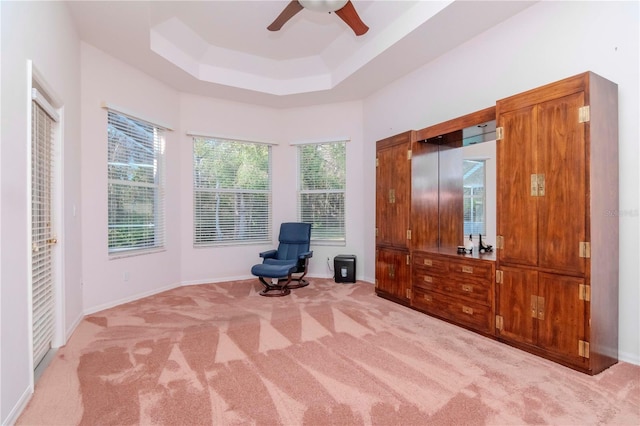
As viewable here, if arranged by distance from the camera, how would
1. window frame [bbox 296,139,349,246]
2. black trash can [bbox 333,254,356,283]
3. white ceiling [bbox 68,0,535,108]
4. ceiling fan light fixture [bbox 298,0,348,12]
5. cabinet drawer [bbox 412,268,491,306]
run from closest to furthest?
ceiling fan light fixture [bbox 298,0,348,12]
cabinet drawer [bbox 412,268,491,306]
white ceiling [bbox 68,0,535,108]
black trash can [bbox 333,254,356,283]
window frame [bbox 296,139,349,246]

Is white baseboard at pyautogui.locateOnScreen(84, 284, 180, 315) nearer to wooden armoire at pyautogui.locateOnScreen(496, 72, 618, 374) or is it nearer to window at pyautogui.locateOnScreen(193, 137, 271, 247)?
window at pyautogui.locateOnScreen(193, 137, 271, 247)

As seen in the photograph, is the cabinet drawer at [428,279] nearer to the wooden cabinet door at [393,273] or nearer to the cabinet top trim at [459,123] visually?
the wooden cabinet door at [393,273]

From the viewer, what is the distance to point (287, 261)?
16.2 ft

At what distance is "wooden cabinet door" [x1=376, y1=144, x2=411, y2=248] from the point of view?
3.93 metres

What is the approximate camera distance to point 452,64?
12.6 feet

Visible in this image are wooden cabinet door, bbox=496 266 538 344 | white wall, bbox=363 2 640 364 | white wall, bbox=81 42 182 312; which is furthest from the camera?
white wall, bbox=81 42 182 312

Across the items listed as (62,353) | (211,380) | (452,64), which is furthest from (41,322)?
(452,64)

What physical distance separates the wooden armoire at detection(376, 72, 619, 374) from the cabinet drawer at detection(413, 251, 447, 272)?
21 mm

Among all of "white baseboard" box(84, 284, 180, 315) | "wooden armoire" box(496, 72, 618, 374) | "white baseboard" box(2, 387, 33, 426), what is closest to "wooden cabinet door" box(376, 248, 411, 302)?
"wooden armoire" box(496, 72, 618, 374)

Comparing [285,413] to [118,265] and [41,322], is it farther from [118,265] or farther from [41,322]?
[118,265]

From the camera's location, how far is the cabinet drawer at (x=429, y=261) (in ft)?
11.1

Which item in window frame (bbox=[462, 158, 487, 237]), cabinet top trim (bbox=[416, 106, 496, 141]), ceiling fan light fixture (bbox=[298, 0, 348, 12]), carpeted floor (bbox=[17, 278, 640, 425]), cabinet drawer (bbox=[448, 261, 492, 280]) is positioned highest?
ceiling fan light fixture (bbox=[298, 0, 348, 12])

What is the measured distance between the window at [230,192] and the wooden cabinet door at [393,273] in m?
2.28

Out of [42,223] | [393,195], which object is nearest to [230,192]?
[393,195]
